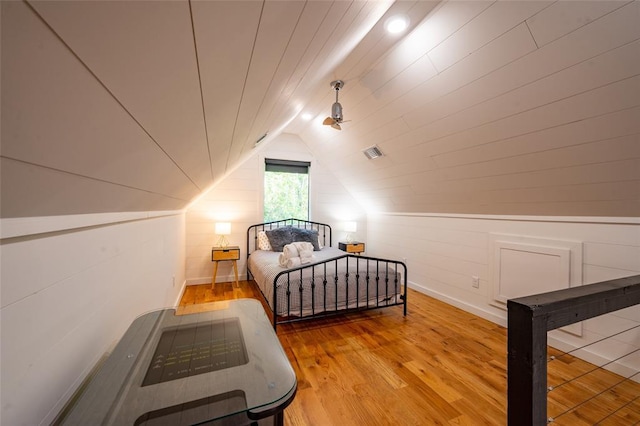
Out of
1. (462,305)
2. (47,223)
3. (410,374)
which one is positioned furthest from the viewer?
(462,305)

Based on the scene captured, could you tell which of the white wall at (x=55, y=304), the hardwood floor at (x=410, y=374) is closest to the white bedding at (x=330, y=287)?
the hardwood floor at (x=410, y=374)

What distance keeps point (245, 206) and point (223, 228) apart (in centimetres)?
61

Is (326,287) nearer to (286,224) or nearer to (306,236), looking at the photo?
(306,236)

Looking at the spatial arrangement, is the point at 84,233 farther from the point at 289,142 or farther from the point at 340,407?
the point at 289,142

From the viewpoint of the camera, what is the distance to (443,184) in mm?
2912

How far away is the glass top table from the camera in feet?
2.36

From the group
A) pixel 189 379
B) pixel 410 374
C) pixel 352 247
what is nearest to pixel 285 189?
pixel 352 247

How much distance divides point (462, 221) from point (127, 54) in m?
3.45

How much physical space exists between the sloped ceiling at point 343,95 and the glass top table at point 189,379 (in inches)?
22.0

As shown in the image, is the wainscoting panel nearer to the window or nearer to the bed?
the bed

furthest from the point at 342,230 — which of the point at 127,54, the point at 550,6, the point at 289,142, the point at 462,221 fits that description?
the point at 127,54

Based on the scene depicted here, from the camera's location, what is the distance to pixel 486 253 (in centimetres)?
286

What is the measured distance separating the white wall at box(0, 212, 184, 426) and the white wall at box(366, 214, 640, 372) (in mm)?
3139

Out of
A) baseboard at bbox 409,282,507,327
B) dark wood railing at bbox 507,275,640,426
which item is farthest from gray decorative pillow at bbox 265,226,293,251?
dark wood railing at bbox 507,275,640,426
